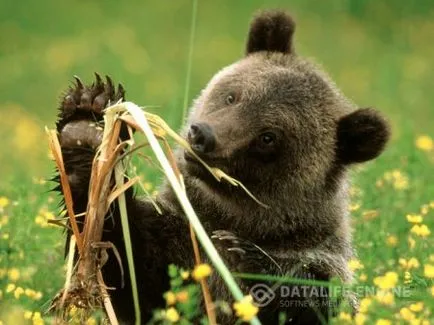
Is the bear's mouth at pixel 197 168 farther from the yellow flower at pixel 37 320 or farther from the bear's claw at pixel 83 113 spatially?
the yellow flower at pixel 37 320

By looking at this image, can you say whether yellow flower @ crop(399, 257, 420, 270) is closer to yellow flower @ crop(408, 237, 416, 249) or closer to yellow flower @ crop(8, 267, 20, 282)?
yellow flower @ crop(408, 237, 416, 249)

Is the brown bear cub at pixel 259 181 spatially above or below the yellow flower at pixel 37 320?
above

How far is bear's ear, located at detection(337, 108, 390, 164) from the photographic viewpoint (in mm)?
6875

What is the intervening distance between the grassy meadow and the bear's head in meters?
0.61

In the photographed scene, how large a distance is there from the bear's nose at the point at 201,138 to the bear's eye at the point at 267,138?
0.34 meters

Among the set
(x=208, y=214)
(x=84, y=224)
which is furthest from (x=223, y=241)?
(x=84, y=224)

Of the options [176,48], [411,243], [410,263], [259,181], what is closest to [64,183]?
[259,181]

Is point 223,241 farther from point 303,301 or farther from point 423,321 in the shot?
point 423,321

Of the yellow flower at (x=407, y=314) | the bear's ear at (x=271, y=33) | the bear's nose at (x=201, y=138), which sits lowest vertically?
the yellow flower at (x=407, y=314)

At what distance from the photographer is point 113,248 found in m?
6.35

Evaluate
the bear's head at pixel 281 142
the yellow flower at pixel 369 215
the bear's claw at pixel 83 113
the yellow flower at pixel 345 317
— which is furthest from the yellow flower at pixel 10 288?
the yellow flower at pixel 369 215

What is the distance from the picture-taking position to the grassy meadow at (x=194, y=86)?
24.3 ft

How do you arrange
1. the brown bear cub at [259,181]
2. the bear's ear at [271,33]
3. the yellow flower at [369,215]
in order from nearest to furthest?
the brown bear cub at [259,181] → the bear's ear at [271,33] → the yellow flower at [369,215]

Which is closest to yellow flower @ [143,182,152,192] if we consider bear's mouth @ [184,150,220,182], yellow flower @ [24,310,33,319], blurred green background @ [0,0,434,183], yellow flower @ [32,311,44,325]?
bear's mouth @ [184,150,220,182]
